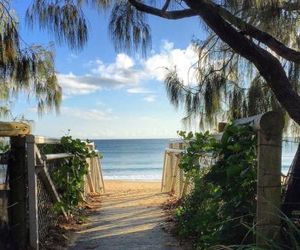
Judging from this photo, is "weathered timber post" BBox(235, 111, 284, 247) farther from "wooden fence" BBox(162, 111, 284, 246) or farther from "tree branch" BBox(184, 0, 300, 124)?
"tree branch" BBox(184, 0, 300, 124)

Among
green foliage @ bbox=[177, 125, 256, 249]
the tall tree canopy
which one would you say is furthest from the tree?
green foliage @ bbox=[177, 125, 256, 249]

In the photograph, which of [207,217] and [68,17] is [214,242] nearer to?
[207,217]

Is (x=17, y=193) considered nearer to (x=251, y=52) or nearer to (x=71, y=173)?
(x=251, y=52)

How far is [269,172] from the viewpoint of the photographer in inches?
134

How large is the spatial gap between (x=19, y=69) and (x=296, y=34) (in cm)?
452

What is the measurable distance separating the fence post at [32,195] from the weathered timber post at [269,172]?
108 inches

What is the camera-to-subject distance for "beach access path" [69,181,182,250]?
6.38 meters

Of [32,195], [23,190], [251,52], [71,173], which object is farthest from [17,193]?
[71,173]

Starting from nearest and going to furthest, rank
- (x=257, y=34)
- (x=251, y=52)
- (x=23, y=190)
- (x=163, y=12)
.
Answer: (x=23, y=190) → (x=251, y=52) → (x=257, y=34) → (x=163, y=12)

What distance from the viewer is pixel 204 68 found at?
843 cm

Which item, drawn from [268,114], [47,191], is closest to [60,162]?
[47,191]

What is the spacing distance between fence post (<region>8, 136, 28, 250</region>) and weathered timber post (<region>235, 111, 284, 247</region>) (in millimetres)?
2604

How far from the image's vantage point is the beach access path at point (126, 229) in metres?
6.38

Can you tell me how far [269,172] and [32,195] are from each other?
9.32ft
